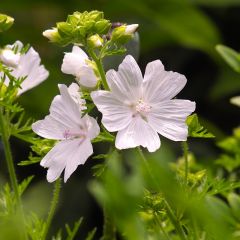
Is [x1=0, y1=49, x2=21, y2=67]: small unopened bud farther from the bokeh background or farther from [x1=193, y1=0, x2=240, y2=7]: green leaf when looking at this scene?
[x1=193, y1=0, x2=240, y2=7]: green leaf

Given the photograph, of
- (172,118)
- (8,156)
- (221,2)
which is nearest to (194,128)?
(172,118)

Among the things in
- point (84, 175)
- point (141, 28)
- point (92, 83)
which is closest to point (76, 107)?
point (92, 83)

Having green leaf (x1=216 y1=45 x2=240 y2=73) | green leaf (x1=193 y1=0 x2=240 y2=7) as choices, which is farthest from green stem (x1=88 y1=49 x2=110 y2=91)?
green leaf (x1=193 y1=0 x2=240 y2=7)

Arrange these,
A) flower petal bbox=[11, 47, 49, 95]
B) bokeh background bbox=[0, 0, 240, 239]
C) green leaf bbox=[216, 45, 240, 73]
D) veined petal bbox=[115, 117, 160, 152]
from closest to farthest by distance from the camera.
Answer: veined petal bbox=[115, 117, 160, 152]
flower petal bbox=[11, 47, 49, 95]
green leaf bbox=[216, 45, 240, 73]
bokeh background bbox=[0, 0, 240, 239]

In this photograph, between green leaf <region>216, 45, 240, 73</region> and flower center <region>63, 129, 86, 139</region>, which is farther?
green leaf <region>216, 45, 240, 73</region>

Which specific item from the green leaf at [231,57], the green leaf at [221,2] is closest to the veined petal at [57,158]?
the green leaf at [231,57]

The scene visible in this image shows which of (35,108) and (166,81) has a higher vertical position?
(166,81)

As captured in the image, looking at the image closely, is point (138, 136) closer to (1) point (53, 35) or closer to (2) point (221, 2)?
(1) point (53, 35)

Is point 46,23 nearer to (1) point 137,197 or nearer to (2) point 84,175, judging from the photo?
(2) point 84,175
